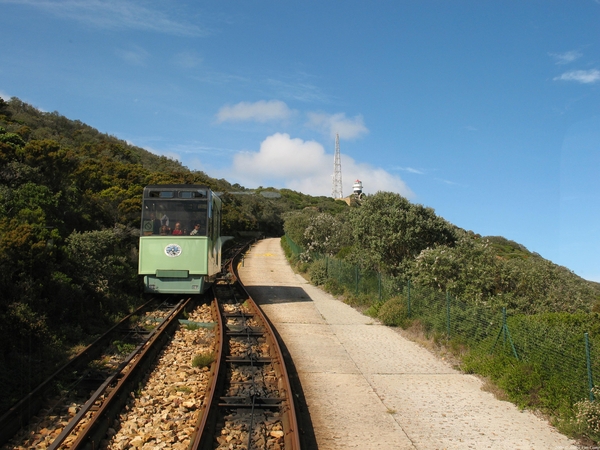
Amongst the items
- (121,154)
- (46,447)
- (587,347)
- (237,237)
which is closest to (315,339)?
(587,347)

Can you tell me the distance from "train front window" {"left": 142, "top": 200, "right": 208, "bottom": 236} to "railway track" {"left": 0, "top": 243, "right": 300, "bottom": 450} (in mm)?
4609

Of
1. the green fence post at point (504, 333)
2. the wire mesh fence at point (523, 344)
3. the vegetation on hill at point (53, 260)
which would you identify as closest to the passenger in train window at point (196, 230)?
the vegetation on hill at point (53, 260)

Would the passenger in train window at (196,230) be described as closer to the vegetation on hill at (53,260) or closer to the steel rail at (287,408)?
the vegetation on hill at (53,260)

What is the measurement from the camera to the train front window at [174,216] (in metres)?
16.5

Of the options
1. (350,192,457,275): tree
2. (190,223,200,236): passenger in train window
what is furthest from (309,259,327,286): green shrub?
(190,223,200,236): passenger in train window

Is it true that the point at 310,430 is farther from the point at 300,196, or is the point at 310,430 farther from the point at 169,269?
the point at 300,196

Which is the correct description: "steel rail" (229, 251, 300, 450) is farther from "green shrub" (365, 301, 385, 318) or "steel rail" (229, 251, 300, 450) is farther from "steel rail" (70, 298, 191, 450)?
"green shrub" (365, 301, 385, 318)


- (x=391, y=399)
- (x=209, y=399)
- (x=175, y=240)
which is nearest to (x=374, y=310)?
(x=175, y=240)

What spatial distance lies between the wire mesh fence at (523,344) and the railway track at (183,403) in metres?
3.83

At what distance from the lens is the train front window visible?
16547 mm

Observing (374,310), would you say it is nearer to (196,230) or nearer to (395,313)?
(395,313)

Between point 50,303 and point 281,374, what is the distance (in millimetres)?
5593

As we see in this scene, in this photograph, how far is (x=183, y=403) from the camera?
790 centimetres

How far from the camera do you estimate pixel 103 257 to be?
16.2 metres
